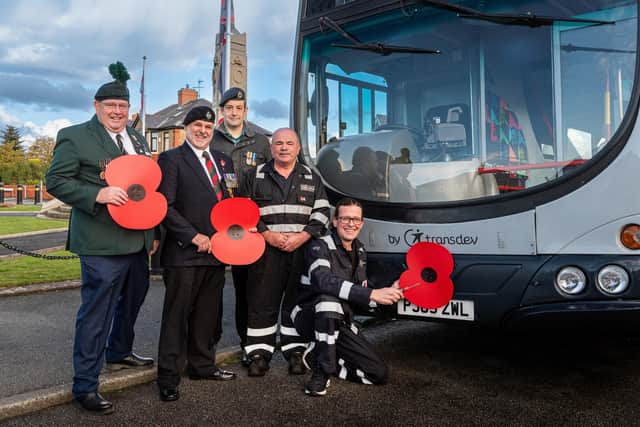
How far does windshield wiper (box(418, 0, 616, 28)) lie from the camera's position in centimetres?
360

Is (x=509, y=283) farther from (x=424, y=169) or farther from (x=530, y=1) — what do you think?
(x=530, y=1)

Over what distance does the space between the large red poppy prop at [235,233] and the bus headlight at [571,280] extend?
1.83 m

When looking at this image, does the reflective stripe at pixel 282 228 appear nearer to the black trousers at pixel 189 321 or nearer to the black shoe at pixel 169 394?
the black trousers at pixel 189 321

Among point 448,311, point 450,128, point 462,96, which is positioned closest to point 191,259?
point 448,311

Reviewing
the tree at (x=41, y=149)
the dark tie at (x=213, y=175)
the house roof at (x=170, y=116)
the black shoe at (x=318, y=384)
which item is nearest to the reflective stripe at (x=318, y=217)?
the dark tie at (x=213, y=175)

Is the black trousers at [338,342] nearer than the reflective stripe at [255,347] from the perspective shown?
Yes

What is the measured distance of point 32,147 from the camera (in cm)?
6688

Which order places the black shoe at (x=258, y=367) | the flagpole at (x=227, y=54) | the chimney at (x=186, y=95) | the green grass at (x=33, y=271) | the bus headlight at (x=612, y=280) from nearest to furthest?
1. the bus headlight at (x=612, y=280)
2. the black shoe at (x=258, y=367)
3. the green grass at (x=33, y=271)
4. the flagpole at (x=227, y=54)
5. the chimney at (x=186, y=95)

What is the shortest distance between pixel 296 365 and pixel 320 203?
1.18 meters

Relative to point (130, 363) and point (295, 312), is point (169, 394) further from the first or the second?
point (295, 312)

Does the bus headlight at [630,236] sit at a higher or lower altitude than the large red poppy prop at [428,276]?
higher

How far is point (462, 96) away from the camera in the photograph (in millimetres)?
4074

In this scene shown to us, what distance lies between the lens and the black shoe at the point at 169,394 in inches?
142

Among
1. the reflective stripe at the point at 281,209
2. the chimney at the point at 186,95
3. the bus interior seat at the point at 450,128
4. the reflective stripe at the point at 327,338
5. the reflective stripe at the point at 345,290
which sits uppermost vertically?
the chimney at the point at 186,95
